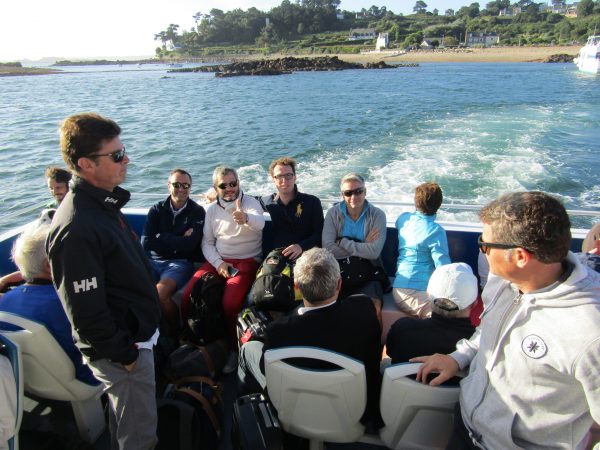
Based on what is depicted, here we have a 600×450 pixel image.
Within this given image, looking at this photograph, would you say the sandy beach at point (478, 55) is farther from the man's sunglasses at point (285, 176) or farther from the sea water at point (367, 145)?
the man's sunglasses at point (285, 176)

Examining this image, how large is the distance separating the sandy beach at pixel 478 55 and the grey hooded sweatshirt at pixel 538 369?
66208 millimetres

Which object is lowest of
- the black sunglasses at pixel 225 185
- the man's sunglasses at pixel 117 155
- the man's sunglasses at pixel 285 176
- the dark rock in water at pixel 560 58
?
the dark rock in water at pixel 560 58

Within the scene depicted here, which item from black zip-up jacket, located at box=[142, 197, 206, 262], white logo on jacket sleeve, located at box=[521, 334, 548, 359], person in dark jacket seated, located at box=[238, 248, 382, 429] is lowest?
black zip-up jacket, located at box=[142, 197, 206, 262]

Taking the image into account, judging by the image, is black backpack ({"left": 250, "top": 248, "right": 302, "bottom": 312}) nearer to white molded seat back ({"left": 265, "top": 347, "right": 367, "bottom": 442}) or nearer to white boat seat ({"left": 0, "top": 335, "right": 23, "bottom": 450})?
white molded seat back ({"left": 265, "top": 347, "right": 367, "bottom": 442})

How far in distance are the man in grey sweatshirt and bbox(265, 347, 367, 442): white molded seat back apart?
1.28ft

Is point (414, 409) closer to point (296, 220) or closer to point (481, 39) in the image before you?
point (296, 220)

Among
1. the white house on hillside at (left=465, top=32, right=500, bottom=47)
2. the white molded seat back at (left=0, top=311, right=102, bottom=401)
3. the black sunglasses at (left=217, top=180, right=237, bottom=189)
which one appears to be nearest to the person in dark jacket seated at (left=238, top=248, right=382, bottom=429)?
the white molded seat back at (left=0, top=311, right=102, bottom=401)

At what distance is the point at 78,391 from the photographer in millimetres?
1763

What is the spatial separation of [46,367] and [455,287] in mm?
1677

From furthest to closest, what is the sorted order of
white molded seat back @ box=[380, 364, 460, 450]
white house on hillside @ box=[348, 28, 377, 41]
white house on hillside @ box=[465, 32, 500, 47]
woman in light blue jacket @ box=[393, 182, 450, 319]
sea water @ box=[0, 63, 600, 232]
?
white house on hillside @ box=[348, 28, 377, 41], white house on hillside @ box=[465, 32, 500, 47], sea water @ box=[0, 63, 600, 232], woman in light blue jacket @ box=[393, 182, 450, 319], white molded seat back @ box=[380, 364, 460, 450]

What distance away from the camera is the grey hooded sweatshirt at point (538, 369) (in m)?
1.03

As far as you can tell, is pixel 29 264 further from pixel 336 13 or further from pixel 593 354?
pixel 336 13

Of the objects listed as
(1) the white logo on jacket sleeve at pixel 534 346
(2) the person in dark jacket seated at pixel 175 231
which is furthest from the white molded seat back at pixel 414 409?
(2) the person in dark jacket seated at pixel 175 231

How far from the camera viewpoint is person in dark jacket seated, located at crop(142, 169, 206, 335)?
3.06 meters
